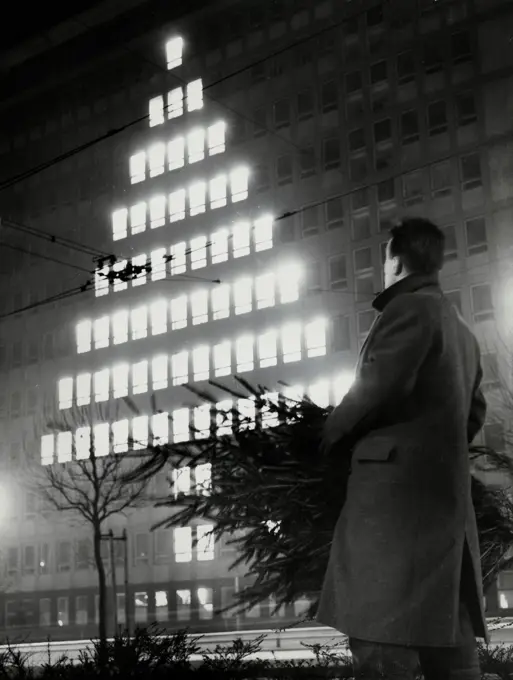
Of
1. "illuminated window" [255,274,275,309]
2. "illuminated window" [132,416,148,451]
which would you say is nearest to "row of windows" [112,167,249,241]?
"illuminated window" [255,274,275,309]

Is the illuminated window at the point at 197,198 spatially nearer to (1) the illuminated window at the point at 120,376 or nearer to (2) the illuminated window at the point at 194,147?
(2) the illuminated window at the point at 194,147

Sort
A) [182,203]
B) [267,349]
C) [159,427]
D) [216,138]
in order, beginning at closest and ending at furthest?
[159,427] < [267,349] < [216,138] < [182,203]

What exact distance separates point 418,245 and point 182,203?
4246cm

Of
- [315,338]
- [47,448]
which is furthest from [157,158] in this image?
[47,448]

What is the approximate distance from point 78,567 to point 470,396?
4432 cm

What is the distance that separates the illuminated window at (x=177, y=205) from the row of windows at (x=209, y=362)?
6246 millimetres

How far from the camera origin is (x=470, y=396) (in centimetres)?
325

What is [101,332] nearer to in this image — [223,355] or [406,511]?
[223,355]

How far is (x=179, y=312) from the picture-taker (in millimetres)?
42344

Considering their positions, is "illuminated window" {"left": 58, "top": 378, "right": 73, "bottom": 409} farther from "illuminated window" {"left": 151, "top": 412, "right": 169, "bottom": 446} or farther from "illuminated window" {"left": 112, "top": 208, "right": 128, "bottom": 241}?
"illuminated window" {"left": 151, "top": 412, "right": 169, "bottom": 446}

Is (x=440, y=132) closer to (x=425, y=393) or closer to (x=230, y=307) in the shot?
(x=230, y=307)

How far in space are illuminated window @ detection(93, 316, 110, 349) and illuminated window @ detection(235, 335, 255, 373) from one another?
23.2 ft

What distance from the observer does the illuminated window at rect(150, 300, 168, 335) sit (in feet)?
141

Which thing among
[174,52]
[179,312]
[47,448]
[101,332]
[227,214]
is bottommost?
[47,448]
